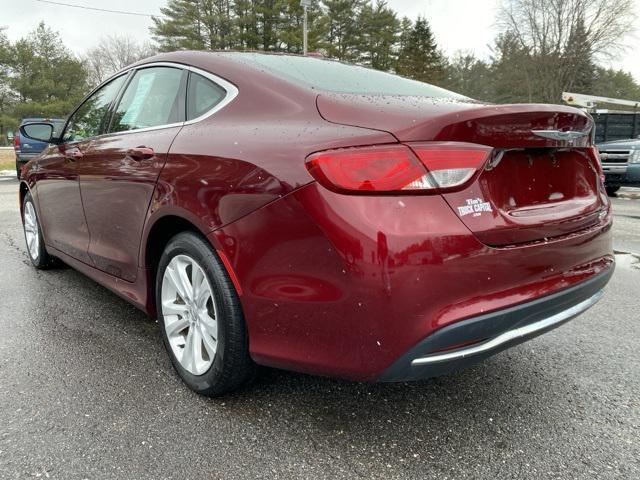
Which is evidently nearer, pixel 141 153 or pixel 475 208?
pixel 475 208

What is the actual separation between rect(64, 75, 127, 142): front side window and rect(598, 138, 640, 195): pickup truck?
9710 millimetres

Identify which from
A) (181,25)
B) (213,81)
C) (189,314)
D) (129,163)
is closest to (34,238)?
(129,163)

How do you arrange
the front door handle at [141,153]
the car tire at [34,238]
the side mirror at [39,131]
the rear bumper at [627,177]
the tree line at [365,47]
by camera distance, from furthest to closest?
1. the tree line at [365,47]
2. the rear bumper at [627,177]
3. the car tire at [34,238]
4. the side mirror at [39,131]
5. the front door handle at [141,153]

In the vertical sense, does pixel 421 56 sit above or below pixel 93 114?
above

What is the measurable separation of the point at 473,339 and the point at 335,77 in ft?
4.42

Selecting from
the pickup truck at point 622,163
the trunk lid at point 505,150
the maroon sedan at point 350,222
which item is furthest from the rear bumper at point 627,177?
the trunk lid at point 505,150

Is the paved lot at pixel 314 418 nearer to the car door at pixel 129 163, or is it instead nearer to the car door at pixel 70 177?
the car door at pixel 129 163

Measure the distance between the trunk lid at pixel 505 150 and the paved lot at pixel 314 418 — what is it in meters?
0.80

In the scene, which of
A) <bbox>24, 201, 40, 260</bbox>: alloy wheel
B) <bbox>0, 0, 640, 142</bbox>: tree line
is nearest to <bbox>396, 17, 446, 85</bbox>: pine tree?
<bbox>0, 0, 640, 142</bbox>: tree line

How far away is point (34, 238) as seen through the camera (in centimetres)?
439

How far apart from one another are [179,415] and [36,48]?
59.1m

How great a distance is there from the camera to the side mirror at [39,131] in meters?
3.89

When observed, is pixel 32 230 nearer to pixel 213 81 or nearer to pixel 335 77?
pixel 213 81

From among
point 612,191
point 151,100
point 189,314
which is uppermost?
point 151,100
